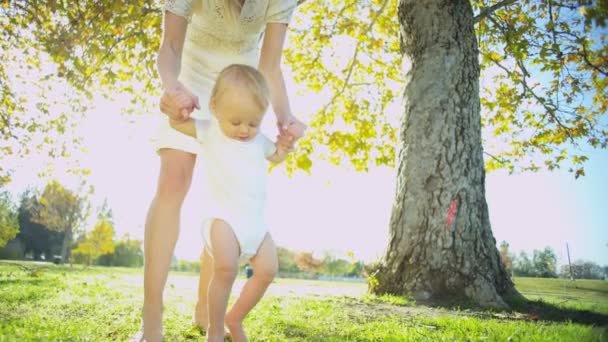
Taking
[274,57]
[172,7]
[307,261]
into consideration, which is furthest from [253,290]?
[307,261]

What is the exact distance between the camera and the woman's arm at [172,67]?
213cm

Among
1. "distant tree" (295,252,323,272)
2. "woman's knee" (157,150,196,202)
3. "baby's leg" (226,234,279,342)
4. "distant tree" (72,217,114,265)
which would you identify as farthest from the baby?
"distant tree" (295,252,323,272)

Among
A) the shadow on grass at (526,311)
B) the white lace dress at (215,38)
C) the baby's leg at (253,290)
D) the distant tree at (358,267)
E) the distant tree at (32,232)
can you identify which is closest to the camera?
the baby's leg at (253,290)

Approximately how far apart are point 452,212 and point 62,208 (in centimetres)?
1075

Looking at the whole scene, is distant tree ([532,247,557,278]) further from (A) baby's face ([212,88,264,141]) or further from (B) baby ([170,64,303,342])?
(A) baby's face ([212,88,264,141])

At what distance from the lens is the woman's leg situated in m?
2.27

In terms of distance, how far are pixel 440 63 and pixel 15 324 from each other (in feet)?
15.7

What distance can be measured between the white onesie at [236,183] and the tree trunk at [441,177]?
9.95 feet

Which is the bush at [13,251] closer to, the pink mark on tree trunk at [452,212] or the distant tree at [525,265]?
the pink mark on tree trunk at [452,212]

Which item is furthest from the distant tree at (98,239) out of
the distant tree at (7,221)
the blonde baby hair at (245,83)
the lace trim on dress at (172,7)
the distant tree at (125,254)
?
the blonde baby hair at (245,83)

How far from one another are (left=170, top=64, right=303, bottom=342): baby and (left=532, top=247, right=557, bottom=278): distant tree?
130 centimetres

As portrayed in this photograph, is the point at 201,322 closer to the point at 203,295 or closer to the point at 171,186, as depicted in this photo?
the point at 203,295

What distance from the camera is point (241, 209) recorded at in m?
2.15

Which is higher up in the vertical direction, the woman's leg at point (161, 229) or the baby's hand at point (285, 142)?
the baby's hand at point (285, 142)
